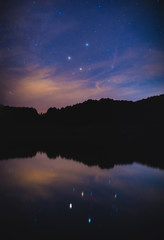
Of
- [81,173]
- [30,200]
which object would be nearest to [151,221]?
[30,200]

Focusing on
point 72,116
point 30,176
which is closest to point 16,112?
point 72,116

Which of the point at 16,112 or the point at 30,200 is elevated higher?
the point at 16,112

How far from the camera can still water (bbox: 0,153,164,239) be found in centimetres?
559

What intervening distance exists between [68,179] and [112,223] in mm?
5650

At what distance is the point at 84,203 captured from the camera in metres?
7.48

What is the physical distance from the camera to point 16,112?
95.1 meters

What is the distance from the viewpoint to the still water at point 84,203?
18.3ft

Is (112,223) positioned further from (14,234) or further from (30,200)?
(30,200)

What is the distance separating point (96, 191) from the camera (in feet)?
29.2

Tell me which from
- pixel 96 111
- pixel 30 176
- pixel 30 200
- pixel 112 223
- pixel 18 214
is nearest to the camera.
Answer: pixel 112 223

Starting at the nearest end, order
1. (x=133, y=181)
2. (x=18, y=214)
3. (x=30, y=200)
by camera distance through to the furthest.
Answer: (x=18, y=214), (x=30, y=200), (x=133, y=181)

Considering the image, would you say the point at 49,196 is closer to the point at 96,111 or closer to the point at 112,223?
the point at 112,223

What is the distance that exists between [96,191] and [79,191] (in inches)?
34.8

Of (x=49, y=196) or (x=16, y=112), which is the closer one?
(x=49, y=196)
